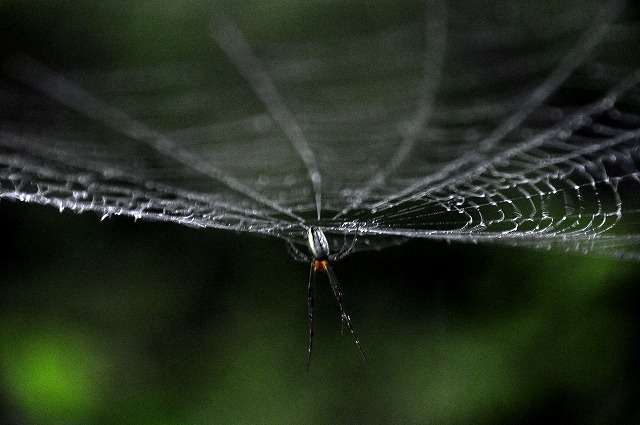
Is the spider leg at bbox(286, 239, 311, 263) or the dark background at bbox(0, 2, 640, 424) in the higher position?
the spider leg at bbox(286, 239, 311, 263)

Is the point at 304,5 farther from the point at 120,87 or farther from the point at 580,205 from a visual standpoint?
the point at 580,205

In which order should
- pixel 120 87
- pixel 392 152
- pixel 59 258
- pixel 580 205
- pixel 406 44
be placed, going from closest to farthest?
1. pixel 120 87
2. pixel 406 44
3. pixel 392 152
4. pixel 580 205
5. pixel 59 258

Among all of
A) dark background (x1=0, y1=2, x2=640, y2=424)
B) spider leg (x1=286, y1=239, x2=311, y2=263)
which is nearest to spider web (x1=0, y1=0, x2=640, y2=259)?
spider leg (x1=286, y1=239, x2=311, y2=263)

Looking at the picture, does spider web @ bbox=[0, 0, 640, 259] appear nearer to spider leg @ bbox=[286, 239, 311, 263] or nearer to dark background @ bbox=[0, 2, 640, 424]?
spider leg @ bbox=[286, 239, 311, 263]

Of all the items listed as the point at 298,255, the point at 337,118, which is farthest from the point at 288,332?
the point at 337,118

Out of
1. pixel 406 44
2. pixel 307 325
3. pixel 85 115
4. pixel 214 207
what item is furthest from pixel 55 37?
pixel 307 325

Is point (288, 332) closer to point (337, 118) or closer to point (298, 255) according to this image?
point (298, 255)

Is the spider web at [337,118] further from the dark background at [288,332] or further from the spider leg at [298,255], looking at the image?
the dark background at [288,332]

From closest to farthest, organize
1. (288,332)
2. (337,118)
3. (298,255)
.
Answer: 1. (337,118)
2. (298,255)
3. (288,332)
